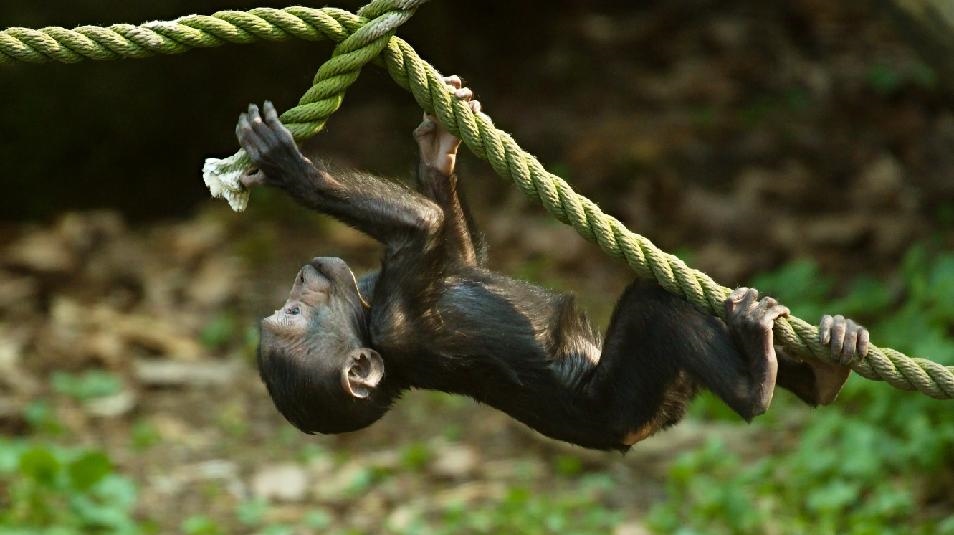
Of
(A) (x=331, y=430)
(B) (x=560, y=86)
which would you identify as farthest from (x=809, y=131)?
(A) (x=331, y=430)

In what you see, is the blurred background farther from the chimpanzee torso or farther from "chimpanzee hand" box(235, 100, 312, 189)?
"chimpanzee hand" box(235, 100, 312, 189)

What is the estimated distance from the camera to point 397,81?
446cm

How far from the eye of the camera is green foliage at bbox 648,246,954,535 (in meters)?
7.36

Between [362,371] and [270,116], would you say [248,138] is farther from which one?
[362,371]

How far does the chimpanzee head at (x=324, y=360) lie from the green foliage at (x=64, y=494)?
2.73m

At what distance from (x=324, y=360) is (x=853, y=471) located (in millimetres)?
3849

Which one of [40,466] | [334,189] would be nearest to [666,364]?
[334,189]

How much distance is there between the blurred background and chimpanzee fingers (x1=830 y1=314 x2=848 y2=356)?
2996 millimetres

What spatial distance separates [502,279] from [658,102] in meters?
7.72

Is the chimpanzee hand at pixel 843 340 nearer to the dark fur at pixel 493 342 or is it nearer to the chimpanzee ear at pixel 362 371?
the dark fur at pixel 493 342

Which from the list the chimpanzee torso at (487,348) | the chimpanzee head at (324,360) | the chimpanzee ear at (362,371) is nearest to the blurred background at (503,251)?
the chimpanzee torso at (487,348)

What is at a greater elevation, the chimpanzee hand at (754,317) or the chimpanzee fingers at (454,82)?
the chimpanzee fingers at (454,82)

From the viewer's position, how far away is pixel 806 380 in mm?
5000

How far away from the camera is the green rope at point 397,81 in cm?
414
